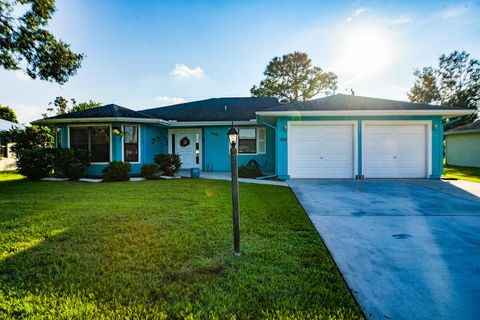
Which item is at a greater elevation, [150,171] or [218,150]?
[218,150]

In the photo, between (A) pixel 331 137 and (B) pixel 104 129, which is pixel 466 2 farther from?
(B) pixel 104 129

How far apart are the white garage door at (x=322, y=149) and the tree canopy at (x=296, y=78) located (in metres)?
17.8

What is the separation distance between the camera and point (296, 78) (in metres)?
26.8

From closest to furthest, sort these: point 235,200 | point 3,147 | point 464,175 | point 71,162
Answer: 1. point 235,200
2. point 71,162
3. point 464,175
4. point 3,147

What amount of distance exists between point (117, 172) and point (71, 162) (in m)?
2.04

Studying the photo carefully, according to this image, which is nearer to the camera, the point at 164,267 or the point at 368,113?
the point at 164,267

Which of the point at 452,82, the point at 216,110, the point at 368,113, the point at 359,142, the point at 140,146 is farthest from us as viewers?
the point at 452,82

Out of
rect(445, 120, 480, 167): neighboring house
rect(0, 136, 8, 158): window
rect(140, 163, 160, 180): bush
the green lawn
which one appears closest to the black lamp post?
rect(140, 163, 160, 180): bush

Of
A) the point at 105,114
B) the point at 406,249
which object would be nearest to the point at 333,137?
the point at 406,249

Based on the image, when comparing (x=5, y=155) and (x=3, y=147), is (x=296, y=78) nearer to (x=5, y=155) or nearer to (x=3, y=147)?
(x=3, y=147)

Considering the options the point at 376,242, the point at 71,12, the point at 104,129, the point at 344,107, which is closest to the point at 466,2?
the point at 344,107

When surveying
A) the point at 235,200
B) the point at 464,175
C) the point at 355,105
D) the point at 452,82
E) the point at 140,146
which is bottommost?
the point at 464,175

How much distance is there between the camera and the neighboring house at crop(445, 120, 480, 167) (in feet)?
54.1

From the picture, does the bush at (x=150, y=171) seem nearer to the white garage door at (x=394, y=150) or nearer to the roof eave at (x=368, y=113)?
the roof eave at (x=368, y=113)
